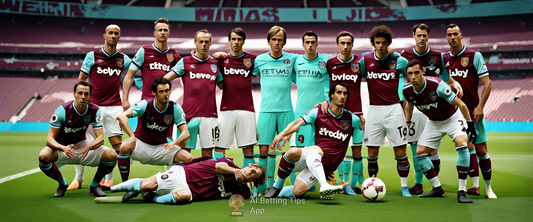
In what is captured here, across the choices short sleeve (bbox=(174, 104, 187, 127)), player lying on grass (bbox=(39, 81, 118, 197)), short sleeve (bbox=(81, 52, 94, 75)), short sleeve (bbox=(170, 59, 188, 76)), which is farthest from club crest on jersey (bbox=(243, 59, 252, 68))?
short sleeve (bbox=(81, 52, 94, 75))

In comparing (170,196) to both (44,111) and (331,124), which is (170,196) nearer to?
(331,124)

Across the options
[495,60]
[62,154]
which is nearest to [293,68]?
[62,154]

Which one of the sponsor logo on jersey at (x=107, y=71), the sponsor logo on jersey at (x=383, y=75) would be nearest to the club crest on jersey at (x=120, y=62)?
the sponsor logo on jersey at (x=107, y=71)

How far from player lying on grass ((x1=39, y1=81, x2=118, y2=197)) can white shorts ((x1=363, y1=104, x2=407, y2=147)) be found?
3.62m

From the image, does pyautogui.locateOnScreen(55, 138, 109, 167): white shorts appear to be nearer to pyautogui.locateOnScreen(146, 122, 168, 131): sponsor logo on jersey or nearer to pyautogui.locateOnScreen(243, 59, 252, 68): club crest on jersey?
pyautogui.locateOnScreen(146, 122, 168, 131): sponsor logo on jersey

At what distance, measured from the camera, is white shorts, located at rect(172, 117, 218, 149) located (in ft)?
19.9

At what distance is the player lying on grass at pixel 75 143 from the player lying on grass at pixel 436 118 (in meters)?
4.20

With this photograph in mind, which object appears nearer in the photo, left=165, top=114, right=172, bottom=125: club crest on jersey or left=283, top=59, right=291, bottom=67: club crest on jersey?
left=165, top=114, right=172, bottom=125: club crest on jersey

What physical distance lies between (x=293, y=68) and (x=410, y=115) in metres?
1.89

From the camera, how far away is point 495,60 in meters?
32.9

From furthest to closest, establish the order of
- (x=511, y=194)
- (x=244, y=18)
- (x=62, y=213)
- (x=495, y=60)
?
(x=244, y=18) → (x=495, y=60) → (x=511, y=194) → (x=62, y=213)

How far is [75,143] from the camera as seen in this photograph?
572cm

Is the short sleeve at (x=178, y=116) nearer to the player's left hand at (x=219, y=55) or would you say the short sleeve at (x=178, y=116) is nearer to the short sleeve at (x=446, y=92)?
the player's left hand at (x=219, y=55)

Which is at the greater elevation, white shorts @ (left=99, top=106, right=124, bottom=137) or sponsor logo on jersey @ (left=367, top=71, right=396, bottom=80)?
sponsor logo on jersey @ (left=367, top=71, right=396, bottom=80)
